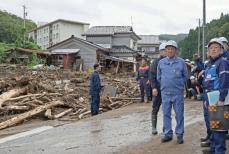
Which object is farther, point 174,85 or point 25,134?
point 25,134

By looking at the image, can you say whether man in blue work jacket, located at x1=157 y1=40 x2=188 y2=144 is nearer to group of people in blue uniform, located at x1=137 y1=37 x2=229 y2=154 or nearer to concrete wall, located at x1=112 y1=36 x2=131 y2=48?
group of people in blue uniform, located at x1=137 y1=37 x2=229 y2=154

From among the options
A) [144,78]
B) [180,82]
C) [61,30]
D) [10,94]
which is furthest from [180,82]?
[61,30]

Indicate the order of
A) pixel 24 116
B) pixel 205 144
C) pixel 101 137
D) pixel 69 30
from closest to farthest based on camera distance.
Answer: pixel 205 144
pixel 101 137
pixel 24 116
pixel 69 30

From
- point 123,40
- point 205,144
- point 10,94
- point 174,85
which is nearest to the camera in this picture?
point 205,144

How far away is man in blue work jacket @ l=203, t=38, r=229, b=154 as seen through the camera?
239 inches

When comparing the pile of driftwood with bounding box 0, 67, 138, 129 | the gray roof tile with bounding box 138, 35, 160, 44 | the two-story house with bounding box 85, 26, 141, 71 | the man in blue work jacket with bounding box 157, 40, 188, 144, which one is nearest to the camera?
the man in blue work jacket with bounding box 157, 40, 188, 144

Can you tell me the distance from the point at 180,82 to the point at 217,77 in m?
1.60

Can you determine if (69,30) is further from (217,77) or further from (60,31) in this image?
(217,77)

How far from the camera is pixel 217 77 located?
6242mm

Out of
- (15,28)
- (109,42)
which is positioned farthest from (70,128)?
(15,28)

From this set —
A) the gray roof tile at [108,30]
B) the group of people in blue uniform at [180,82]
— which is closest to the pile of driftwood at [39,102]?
the group of people in blue uniform at [180,82]

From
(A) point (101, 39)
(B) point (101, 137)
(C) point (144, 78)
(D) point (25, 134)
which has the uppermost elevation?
(A) point (101, 39)

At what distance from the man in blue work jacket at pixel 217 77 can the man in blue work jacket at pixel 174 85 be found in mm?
1237

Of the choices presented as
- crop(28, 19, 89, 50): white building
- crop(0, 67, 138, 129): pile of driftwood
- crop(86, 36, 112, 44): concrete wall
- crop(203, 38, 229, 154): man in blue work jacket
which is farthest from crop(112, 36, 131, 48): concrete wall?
crop(203, 38, 229, 154): man in blue work jacket
